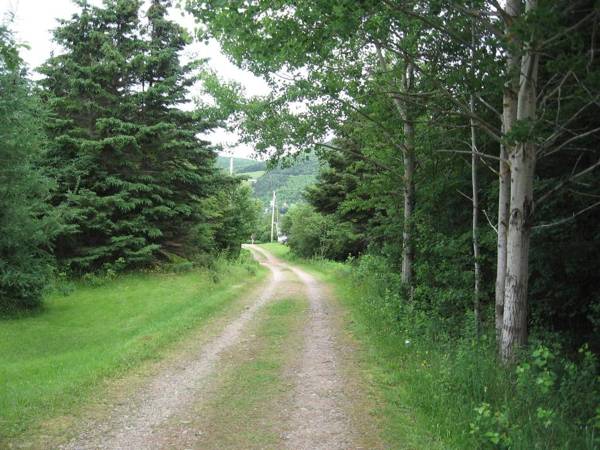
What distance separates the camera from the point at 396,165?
13828 mm

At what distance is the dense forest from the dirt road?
1.26m

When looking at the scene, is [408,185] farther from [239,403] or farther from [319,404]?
[239,403]

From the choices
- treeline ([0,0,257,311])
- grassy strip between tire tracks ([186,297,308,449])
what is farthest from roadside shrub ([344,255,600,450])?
treeline ([0,0,257,311])

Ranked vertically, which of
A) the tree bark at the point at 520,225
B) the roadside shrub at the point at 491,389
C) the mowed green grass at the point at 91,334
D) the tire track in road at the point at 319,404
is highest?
the tree bark at the point at 520,225

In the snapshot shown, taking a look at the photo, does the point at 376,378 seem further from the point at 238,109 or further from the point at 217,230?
the point at 217,230

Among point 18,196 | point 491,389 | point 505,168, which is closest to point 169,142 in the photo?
point 18,196

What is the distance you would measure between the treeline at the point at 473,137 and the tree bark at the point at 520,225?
0.02 meters

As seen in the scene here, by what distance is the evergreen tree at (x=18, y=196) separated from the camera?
12906 millimetres

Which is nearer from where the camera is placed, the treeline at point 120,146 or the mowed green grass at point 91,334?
the mowed green grass at point 91,334

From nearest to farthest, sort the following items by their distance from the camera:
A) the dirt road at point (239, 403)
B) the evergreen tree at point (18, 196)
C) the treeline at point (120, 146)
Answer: the dirt road at point (239, 403) → the evergreen tree at point (18, 196) → the treeline at point (120, 146)

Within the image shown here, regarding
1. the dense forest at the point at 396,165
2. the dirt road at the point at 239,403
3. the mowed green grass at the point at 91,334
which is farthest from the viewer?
the mowed green grass at the point at 91,334

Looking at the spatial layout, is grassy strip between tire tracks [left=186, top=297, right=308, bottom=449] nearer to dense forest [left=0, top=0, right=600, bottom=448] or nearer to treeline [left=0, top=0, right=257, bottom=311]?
dense forest [left=0, top=0, right=600, bottom=448]

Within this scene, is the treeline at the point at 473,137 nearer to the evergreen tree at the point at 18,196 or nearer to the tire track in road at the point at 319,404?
the tire track in road at the point at 319,404

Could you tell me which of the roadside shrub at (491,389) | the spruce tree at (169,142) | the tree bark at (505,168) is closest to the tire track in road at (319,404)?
the roadside shrub at (491,389)
